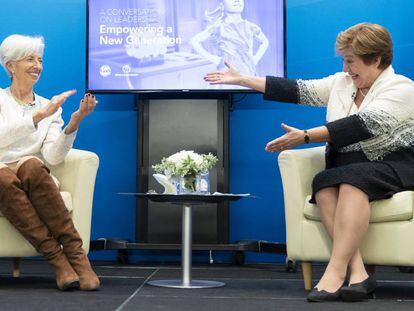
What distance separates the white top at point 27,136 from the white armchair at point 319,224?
92 centimetres

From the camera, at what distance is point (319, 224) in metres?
2.71

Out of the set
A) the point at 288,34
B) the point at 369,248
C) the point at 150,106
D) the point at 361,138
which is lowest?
the point at 369,248

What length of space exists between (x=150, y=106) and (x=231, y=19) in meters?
0.71

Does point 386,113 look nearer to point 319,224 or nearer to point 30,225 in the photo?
point 319,224

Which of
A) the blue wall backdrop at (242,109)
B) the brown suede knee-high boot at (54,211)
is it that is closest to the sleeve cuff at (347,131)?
the brown suede knee-high boot at (54,211)

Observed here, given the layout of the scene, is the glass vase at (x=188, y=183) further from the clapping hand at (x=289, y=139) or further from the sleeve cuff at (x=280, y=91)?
the clapping hand at (x=289, y=139)

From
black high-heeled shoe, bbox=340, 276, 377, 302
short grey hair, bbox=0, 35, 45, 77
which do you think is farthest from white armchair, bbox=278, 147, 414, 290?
short grey hair, bbox=0, 35, 45, 77

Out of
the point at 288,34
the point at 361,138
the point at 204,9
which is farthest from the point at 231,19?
the point at 361,138

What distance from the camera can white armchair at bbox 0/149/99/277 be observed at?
2.71 m

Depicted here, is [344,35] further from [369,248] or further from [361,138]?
[369,248]

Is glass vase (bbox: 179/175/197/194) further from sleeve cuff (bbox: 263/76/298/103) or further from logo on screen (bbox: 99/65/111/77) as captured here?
logo on screen (bbox: 99/65/111/77)

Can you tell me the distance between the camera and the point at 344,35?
266 cm

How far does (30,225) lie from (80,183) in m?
0.36

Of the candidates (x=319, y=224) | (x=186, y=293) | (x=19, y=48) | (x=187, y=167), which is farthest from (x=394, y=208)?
(x=19, y=48)
